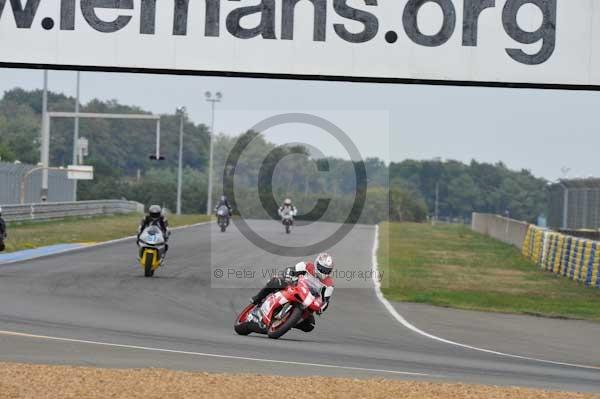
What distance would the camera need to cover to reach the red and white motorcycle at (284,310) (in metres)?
13.6

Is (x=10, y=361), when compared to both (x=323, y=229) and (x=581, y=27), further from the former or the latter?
(x=323, y=229)

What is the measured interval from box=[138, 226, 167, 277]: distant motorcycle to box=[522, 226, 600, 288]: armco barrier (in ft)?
35.1

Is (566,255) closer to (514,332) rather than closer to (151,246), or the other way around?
(151,246)

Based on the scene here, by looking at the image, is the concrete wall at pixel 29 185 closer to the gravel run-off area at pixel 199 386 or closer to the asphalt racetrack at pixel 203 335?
the asphalt racetrack at pixel 203 335

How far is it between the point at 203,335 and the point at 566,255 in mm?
19653

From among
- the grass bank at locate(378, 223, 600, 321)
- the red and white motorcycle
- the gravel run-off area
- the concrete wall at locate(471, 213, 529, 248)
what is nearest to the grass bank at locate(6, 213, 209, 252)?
the grass bank at locate(378, 223, 600, 321)

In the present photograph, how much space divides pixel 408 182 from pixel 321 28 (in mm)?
119999

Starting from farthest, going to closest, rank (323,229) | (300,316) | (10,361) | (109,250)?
(323,229)
(109,250)
(300,316)
(10,361)

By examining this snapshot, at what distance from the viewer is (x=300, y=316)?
13742mm

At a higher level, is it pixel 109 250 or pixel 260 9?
pixel 260 9

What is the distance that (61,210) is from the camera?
166ft

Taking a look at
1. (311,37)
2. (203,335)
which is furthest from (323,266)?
(311,37)

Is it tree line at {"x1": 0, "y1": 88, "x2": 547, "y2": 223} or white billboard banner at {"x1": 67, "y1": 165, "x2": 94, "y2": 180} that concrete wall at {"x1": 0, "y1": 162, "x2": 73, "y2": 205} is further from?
tree line at {"x1": 0, "y1": 88, "x2": 547, "y2": 223}

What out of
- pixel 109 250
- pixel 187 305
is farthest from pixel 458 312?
pixel 109 250
